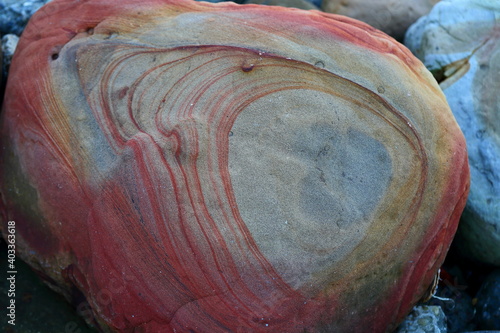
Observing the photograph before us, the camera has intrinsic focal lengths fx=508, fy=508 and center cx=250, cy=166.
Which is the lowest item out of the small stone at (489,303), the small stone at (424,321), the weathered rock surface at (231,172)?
the small stone at (489,303)

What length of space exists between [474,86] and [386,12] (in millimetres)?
909

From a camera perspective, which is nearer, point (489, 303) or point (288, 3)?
point (489, 303)

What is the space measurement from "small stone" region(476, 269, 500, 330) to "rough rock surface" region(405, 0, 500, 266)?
0.09 meters

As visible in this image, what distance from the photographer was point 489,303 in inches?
91.9

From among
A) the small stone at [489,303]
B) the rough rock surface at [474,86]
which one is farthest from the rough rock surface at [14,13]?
the small stone at [489,303]

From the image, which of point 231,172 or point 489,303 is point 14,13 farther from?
point 489,303

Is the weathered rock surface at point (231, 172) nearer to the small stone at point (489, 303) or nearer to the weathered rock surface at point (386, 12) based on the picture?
the small stone at point (489, 303)

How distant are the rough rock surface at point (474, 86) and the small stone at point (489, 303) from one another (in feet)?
0.30

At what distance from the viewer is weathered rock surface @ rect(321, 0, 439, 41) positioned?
3096 millimetres

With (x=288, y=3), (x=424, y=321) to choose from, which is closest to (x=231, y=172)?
(x=424, y=321)

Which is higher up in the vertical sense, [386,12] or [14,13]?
[386,12]

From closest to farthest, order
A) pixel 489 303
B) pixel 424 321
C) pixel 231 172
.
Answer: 1. pixel 231 172
2. pixel 424 321
3. pixel 489 303

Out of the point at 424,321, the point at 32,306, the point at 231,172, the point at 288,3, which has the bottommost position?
the point at 32,306

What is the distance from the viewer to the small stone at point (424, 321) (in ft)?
6.65
